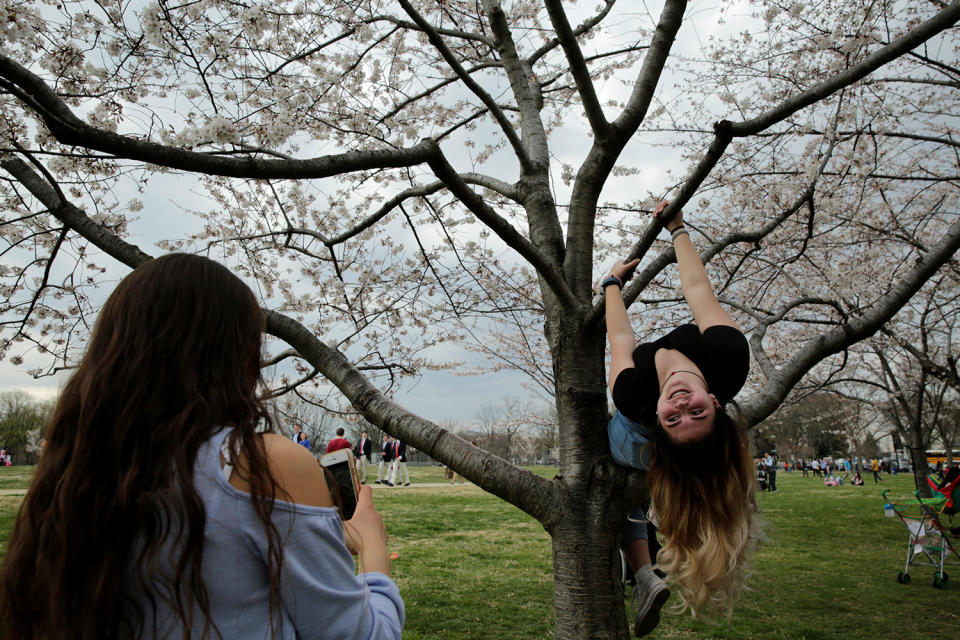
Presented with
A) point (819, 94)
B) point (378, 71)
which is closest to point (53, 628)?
point (819, 94)

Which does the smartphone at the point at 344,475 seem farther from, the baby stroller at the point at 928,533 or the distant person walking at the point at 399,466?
the distant person walking at the point at 399,466

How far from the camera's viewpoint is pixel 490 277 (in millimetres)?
5832

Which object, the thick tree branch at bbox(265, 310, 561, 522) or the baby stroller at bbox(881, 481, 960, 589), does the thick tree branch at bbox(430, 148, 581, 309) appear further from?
the baby stroller at bbox(881, 481, 960, 589)

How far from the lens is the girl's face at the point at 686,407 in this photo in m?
2.26

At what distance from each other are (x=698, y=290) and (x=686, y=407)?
0.56 m

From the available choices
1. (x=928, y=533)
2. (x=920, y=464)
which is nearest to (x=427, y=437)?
(x=928, y=533)

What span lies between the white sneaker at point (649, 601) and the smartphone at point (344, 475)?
222 centimetres

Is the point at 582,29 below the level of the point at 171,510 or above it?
above

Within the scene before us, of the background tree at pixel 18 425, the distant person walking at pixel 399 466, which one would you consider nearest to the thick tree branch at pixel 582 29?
the distant person walking at pixel 399 466

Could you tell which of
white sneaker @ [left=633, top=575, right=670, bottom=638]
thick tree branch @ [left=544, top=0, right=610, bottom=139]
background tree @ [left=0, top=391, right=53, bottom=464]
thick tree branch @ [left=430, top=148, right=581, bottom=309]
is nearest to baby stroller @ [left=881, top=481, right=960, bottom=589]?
white sneaker @ [left=633, top=575, right=670, bottom=638]

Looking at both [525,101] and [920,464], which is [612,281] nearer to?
[525,101]

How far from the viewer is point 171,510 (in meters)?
0.84

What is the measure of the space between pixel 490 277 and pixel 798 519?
35.2 feet

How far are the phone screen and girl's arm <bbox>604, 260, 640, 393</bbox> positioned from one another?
1.60 metres
